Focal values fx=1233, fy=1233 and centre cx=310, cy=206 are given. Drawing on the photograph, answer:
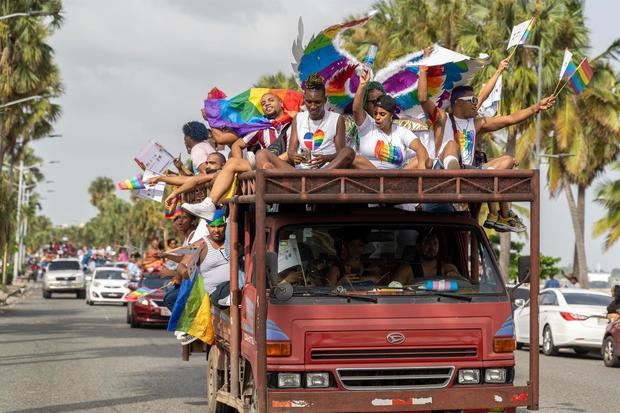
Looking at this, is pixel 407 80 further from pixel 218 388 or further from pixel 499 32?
pixel 499 32

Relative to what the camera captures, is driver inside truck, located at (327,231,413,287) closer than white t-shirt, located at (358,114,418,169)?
Yes

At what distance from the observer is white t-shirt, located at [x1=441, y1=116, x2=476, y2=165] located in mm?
10602

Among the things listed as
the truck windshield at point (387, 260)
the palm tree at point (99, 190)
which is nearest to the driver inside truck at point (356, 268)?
the truck windshield at point (387, 260)

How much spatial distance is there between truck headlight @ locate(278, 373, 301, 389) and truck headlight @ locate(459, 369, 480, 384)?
1182 mm

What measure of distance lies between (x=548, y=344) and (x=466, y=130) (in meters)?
14.3

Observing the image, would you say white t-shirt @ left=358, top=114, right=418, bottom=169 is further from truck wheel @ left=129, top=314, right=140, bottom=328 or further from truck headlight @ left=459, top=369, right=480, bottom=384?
truck wheel @ left=129, top=314, right=140, bottom=328

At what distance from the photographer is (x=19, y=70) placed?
4269 centimetres

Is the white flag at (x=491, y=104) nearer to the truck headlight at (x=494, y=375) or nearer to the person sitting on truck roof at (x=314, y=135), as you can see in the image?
the person sitting on truck roof at (x=314, y=135)

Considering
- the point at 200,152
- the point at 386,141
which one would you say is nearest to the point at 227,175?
the point at 386,141

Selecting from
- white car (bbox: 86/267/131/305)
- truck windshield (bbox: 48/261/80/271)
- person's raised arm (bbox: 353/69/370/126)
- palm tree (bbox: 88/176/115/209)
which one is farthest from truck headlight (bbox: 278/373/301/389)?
palm tree (bbox: 88/176/115/209)

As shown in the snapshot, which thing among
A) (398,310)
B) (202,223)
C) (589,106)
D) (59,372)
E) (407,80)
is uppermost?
(589,106)

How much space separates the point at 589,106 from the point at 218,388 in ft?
115

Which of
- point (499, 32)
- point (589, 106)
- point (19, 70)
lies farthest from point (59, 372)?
point (589, 106)

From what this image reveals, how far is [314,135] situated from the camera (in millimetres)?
10227
